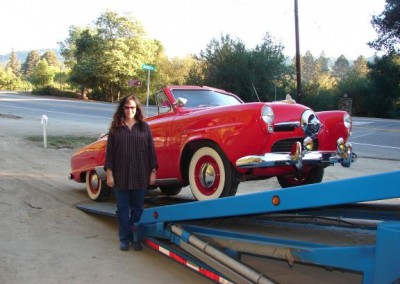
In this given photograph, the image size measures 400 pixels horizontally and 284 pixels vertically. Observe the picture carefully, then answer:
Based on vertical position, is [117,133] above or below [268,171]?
above

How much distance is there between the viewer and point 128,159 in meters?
4.96

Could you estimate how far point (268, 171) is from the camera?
16.2 feet

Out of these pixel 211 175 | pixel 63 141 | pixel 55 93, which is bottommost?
pixel 63 141

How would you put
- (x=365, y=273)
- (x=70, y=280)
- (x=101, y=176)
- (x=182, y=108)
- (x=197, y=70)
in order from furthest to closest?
(x=197, y=70), (x=101, y=176), (x=182, y=108), (x=70, y=280), (x=365, y=273)

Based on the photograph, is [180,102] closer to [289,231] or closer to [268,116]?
[268,116]

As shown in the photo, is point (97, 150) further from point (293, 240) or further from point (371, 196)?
point (371, 196)

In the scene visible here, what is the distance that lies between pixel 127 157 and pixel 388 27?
1662 inches

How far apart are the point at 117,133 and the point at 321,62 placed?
5333 inches

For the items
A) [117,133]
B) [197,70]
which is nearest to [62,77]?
[197,70]

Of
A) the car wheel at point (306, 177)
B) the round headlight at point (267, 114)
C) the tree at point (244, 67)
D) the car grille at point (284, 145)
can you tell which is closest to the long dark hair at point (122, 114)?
the round headlight at point (267, 114)

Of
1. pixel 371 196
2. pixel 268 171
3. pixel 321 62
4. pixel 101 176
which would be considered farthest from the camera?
pixel 321 62

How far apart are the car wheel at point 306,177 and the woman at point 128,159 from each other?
Answer: 1833 mm

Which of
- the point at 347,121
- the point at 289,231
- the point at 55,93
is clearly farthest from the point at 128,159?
the point at 55,93

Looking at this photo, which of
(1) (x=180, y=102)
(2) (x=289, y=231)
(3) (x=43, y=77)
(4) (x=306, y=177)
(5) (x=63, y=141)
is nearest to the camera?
(2) (x=289, y=231)
